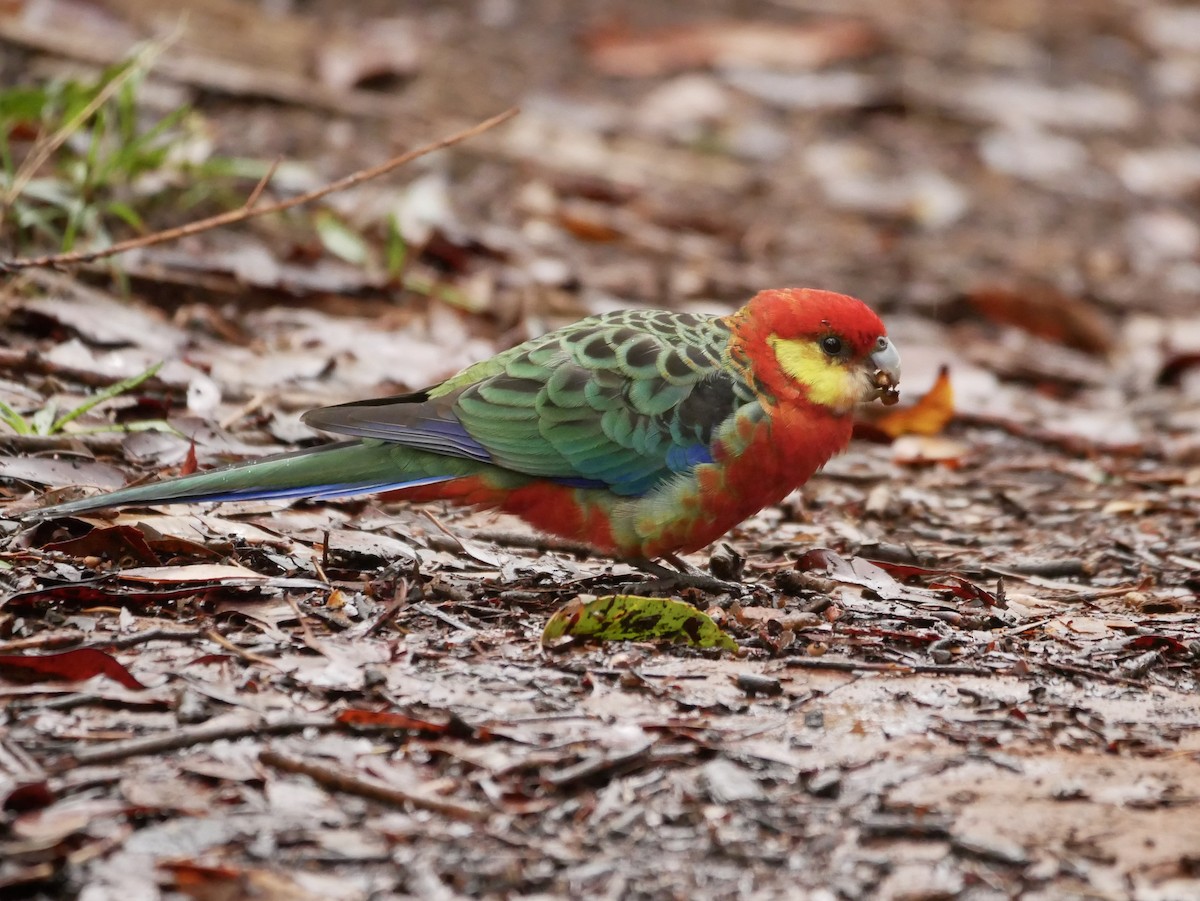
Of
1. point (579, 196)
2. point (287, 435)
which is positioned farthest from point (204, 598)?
point (579, 196)

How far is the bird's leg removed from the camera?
453 centimetres

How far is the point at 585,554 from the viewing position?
5098mm

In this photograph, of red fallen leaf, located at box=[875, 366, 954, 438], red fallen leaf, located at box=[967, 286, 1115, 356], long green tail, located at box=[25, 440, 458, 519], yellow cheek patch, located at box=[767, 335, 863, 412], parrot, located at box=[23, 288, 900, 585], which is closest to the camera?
long green tail, located at box=[25, 440, 458, 519]

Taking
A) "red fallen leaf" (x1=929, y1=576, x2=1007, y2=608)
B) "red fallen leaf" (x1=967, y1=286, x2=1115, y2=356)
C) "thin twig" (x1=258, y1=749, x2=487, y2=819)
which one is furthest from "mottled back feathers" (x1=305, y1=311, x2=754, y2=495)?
"red fallen leaf" (x1=967, y1=286, x2=1115, y2=356)

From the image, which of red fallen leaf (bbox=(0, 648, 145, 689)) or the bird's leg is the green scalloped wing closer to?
the bird's leg

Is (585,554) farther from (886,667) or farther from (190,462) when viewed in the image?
(886,667)

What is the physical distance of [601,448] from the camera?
14.7 feet

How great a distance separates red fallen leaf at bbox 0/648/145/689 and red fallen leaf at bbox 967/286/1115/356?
643 cm

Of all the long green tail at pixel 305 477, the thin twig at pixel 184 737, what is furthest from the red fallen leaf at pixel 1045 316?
the thin twig at pixel 184 737

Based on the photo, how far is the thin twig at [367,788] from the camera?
294 cm

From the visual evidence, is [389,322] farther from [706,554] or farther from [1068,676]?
[1068,676]

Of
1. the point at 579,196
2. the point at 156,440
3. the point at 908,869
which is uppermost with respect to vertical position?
the point at 579,196

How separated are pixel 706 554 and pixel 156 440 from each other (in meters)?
2.03

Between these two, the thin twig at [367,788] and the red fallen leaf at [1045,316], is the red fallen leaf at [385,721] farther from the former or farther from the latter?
the red fallen leaf at [1045,316]
